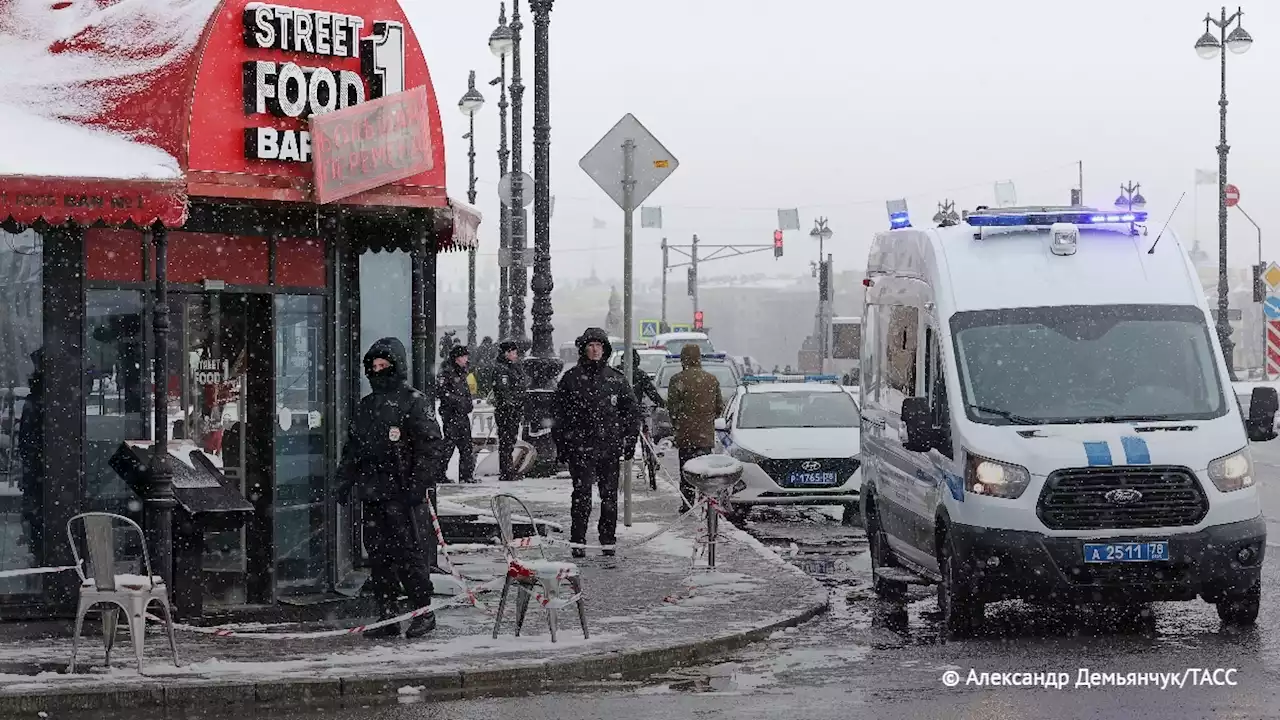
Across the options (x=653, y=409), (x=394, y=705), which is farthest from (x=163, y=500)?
(x=653, y=409)

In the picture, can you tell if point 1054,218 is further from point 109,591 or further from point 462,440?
point 462,440

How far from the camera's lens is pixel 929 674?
10484mm

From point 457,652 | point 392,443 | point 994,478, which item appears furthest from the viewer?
point 392,443

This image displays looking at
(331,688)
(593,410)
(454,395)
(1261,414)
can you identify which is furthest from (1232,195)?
(331,688)

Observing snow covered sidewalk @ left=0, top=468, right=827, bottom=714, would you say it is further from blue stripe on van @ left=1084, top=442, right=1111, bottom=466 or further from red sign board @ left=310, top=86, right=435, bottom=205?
red sign board @ left=310, top=86, right=435, bottom=205

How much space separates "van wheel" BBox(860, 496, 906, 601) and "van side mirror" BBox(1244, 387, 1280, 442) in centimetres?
281

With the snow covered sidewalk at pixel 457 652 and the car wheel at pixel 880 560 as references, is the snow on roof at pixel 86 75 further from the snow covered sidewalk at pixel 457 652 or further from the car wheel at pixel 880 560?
the car wheel at pixel 880 560

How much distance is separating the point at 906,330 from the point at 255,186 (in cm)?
442

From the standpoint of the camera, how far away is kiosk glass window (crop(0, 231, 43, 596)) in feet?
41.3

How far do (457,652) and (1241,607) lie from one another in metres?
4.58

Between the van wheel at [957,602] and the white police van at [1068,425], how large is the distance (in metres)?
0.01

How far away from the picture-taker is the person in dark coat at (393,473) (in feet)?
39.6

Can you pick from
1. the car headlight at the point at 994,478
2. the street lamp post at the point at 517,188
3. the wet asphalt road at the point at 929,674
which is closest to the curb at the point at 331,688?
the wet asphalt road at the point at 929,674

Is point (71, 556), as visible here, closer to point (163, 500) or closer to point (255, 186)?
point (163, 500)
